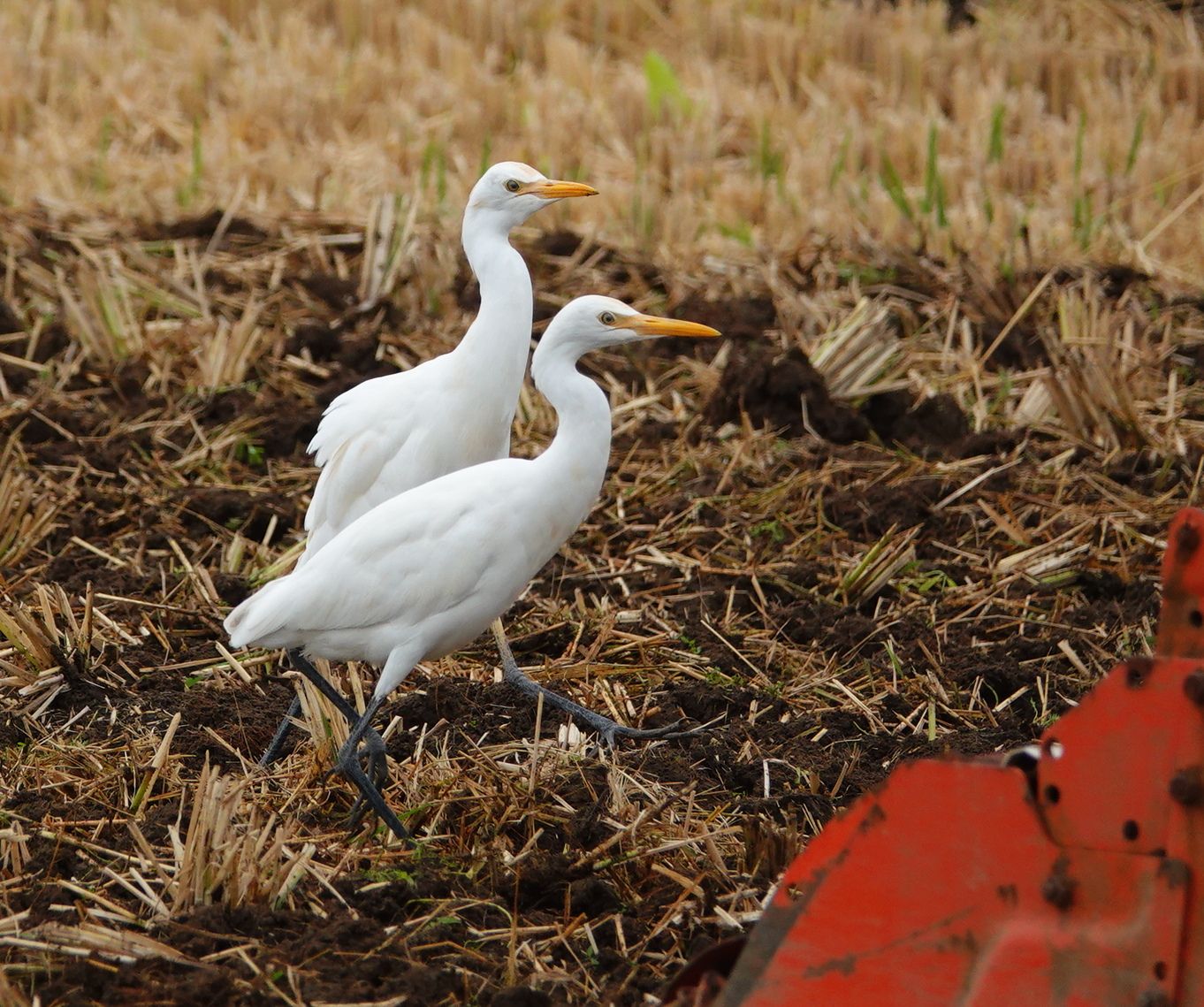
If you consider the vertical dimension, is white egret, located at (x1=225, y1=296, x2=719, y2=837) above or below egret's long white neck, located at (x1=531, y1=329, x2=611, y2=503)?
below

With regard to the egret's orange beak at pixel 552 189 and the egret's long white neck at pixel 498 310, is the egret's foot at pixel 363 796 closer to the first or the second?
the egret's long white neck at pixel 498 310

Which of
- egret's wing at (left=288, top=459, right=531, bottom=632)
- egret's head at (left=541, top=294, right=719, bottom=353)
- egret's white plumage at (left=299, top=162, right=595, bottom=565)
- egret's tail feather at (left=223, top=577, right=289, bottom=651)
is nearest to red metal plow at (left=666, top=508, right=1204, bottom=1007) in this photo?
egret's wing at (left=288, top=459, right=531, bottom=632)

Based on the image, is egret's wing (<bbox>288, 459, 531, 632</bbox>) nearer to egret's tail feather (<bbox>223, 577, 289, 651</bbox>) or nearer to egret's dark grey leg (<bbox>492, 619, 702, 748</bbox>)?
egret's tail feather (<bbox>223, 577, 289, 651</bbox>)

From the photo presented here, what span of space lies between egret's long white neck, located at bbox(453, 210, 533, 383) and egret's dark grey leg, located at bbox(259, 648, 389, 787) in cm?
100

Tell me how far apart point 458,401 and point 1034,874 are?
9.17 feet


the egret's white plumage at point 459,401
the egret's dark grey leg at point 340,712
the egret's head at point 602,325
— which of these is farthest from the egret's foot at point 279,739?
the egret's head at point 602,325

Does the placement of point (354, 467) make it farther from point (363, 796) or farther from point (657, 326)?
point (363, 796)

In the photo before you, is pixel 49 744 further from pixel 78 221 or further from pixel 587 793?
pixel 78 221

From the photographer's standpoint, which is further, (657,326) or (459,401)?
(459,401)

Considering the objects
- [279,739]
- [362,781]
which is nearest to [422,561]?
[362,781]

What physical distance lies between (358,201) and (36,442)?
2779 mm

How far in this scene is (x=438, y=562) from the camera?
12.6ft

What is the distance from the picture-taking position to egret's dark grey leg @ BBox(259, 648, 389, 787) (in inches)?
153

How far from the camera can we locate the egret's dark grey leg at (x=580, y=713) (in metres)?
4.34
